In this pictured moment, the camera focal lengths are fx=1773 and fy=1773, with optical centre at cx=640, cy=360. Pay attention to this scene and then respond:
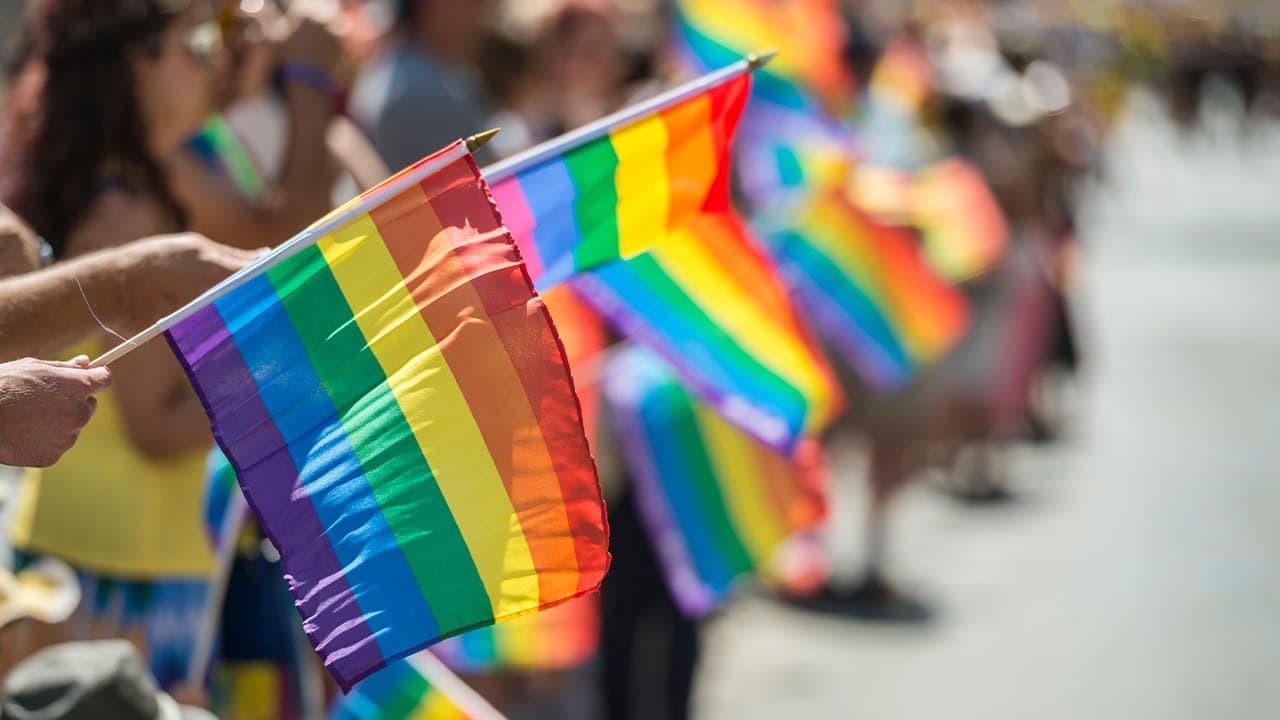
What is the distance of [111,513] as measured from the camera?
3.04 metres

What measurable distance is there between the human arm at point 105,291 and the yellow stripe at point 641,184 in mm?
645

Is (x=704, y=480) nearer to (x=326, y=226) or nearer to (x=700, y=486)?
(x=700, y=486)

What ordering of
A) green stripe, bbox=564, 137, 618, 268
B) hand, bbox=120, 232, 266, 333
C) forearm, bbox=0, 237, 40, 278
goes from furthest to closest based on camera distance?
green stripe, bbox=564, 137, 618, 268, forearm, bbox=0, 237, 40, 278, hand, bbox=120, 232, 266, 333

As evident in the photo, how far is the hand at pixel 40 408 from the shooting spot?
1.87 meters

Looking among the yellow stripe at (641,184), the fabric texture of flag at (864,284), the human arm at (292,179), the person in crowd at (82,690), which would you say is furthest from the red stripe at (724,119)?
the fabric texture of flag at (864,284)

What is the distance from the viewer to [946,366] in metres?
7.29

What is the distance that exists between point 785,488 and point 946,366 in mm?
2966

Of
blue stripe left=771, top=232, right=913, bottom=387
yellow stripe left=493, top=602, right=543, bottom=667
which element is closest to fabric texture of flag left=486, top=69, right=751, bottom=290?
yellow stripe left=493, top=602, right=543, bottom=667

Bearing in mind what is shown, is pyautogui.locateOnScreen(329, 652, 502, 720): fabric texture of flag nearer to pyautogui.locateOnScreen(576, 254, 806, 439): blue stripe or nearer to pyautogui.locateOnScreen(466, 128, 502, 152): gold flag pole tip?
pyautogui.locateOnScreen(466, 128, 502, 152): gold flag pole tip

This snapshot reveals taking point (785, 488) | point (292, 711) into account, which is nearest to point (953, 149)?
point (785, 488)

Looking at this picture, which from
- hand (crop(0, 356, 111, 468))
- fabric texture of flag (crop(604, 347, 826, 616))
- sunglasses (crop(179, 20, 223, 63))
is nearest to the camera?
hand (crop(0, 356, 111, 468))

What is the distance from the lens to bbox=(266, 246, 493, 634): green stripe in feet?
6.98

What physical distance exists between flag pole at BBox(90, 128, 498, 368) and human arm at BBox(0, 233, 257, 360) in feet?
0.22

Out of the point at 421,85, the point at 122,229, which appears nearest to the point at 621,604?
the point at 421,85
